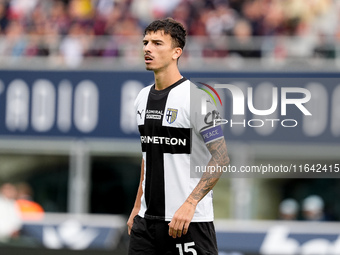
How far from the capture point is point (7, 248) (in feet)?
29.7

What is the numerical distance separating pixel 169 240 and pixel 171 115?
2.47 ft

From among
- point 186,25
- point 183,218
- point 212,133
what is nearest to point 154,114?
point 212,133

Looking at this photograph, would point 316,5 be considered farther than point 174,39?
Yes

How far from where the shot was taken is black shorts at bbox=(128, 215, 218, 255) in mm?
4969

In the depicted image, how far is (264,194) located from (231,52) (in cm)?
259

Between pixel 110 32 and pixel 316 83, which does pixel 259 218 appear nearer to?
pixel 316 83

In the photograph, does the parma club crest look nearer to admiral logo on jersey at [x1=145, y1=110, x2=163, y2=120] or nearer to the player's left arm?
admiral logo on jersey at [x1=145, y1=110, x2=163, y2=120]

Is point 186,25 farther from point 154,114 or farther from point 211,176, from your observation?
point 211,176

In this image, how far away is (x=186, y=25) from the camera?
46.9 feet

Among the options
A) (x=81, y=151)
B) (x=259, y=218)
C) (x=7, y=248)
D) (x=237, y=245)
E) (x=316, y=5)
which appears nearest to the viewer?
(x=7, y=248)

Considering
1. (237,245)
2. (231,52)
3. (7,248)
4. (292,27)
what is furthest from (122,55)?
(7,248)

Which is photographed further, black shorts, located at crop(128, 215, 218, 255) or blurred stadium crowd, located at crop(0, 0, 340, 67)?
blurred stadium crowd, located at crop(0, 0, 340, 67)

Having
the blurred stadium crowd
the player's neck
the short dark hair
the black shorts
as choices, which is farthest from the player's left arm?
the blurred stadium crowd

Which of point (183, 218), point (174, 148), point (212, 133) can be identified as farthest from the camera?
point (174, 148)
